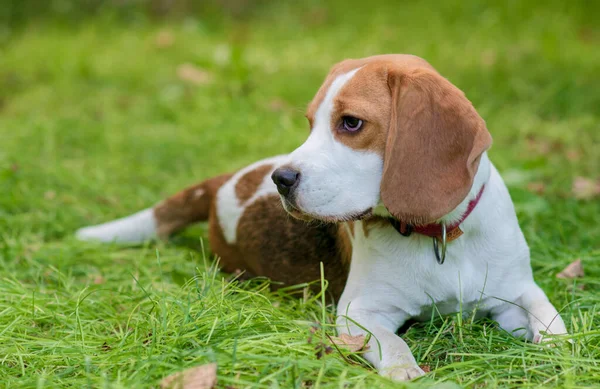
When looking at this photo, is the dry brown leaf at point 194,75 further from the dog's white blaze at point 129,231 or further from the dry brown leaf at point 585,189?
the dry brown leaf at point 585,189

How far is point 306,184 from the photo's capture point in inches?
110

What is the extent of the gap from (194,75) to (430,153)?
5.62 metres

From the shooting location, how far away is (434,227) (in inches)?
118

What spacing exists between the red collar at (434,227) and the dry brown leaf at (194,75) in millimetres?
5072

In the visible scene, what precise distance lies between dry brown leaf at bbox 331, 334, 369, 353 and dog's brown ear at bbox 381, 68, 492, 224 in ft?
1.73

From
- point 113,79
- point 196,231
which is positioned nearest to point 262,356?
point 196,231

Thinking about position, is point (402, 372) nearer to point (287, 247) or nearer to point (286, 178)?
point (286, 178)

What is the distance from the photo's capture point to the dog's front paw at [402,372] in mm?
2615

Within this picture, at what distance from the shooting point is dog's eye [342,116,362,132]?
284cm

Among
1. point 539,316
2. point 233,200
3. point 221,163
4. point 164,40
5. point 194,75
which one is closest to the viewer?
point 539,316

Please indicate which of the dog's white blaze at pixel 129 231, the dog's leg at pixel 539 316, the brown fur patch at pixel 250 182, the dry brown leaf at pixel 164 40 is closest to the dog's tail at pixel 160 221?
the dog's white blaze at pixel 129 231

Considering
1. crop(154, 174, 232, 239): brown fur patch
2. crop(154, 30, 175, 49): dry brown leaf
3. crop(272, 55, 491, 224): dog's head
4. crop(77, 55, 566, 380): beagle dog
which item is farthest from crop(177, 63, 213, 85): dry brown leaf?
crop(272, 55, 491, 224): dog's head

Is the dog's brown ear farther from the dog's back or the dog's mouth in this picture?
the dog's back

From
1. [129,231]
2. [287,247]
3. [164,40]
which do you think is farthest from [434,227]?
[164,40]
